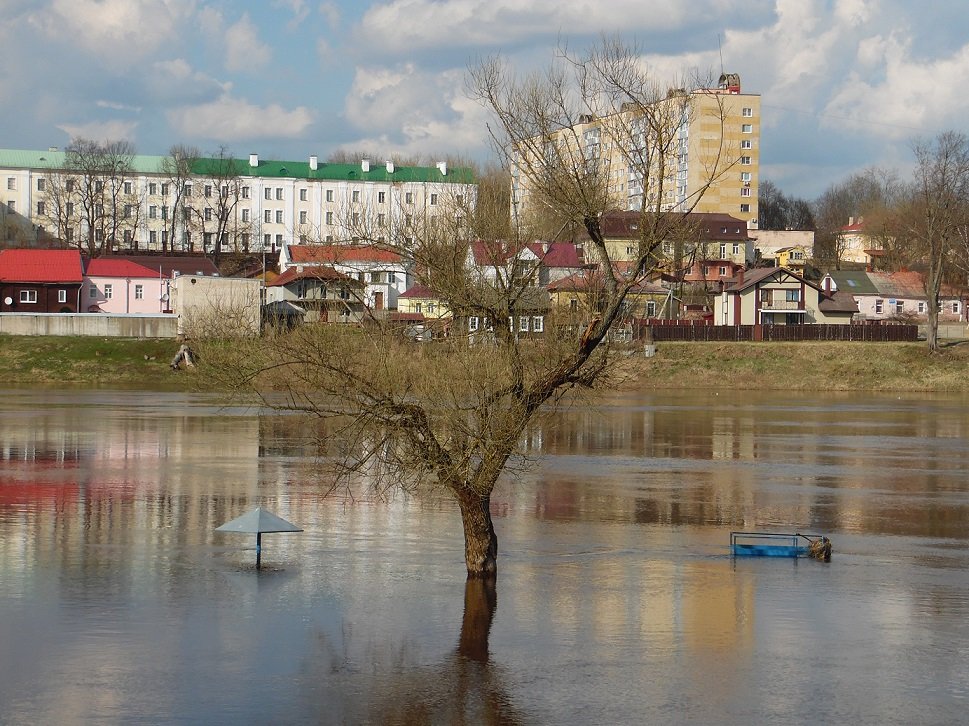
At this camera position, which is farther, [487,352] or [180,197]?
[180,197]

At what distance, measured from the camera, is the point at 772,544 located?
26547mm

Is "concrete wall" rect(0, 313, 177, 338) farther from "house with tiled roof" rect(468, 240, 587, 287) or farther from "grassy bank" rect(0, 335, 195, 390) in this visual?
"house with tiled roof" rect(468, 240, 587, 287)

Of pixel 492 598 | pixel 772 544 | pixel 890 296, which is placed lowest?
pixel 492 598

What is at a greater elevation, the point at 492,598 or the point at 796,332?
the point at 796,332

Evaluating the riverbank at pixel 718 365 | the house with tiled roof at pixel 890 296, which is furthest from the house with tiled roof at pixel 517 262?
the house with tiled roof at pixel 890 296

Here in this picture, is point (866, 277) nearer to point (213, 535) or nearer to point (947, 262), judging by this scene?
point (947, 262)

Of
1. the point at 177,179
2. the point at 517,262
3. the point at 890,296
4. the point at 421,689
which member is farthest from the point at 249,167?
the point at 421,689

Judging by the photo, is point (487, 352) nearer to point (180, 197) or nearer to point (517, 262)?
point (517, 262)

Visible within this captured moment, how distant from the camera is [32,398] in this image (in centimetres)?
5950

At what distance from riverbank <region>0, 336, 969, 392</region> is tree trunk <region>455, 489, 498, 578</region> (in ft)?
160

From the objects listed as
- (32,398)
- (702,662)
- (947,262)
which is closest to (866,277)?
(947,262)

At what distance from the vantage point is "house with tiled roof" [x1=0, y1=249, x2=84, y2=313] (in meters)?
95.0

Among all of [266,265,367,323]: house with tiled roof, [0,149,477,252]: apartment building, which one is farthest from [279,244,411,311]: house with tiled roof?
[0,149,477,252]: apartment building

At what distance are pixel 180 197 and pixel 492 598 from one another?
12546cm
